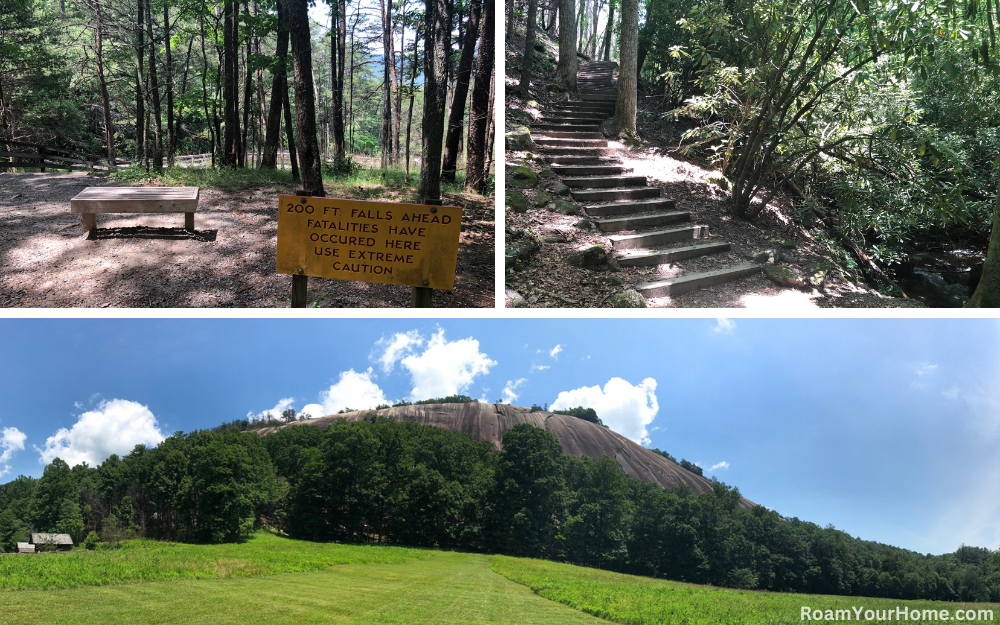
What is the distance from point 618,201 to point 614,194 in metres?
0.10

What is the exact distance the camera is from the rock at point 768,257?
20.3 ft

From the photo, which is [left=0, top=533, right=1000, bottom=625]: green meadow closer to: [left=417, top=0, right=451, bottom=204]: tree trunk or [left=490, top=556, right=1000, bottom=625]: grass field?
[left=490, top=556, right=1000, bottom=625]: grass field

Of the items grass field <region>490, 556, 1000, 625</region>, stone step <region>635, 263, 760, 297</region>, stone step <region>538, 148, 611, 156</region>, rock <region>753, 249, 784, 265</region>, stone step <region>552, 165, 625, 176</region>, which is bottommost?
grass field <region>490, 556, 1000, 625</region>

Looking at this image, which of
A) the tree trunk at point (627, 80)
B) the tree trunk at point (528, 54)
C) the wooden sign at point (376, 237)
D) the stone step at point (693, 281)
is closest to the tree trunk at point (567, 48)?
the tree trunk at point (528, 54)

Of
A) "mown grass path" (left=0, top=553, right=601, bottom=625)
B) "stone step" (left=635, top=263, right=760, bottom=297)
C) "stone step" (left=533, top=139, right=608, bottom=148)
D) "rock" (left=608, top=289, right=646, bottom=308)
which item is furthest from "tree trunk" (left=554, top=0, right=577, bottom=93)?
"mown grass path" (left=0, top=553, right=601, bottom=625)

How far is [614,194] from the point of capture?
22.6 ft

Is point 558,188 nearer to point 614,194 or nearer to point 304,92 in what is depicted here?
point 614,194

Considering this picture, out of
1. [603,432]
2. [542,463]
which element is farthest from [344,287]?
[603,432]

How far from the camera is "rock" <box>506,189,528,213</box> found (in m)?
6.47

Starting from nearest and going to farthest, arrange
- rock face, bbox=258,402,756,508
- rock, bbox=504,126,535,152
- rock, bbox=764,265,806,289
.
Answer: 1. rock, bbox=764,265,806,289
2. rock, bbox=504,126,535,152
3. rock face, bbox=258,402,756,508

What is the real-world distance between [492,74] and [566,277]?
223 inches

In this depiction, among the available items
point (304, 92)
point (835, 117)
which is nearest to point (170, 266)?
point (304, 92)

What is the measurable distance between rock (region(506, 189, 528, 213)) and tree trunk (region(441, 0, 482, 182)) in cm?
384

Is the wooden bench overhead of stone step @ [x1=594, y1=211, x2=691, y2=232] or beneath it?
overhead
